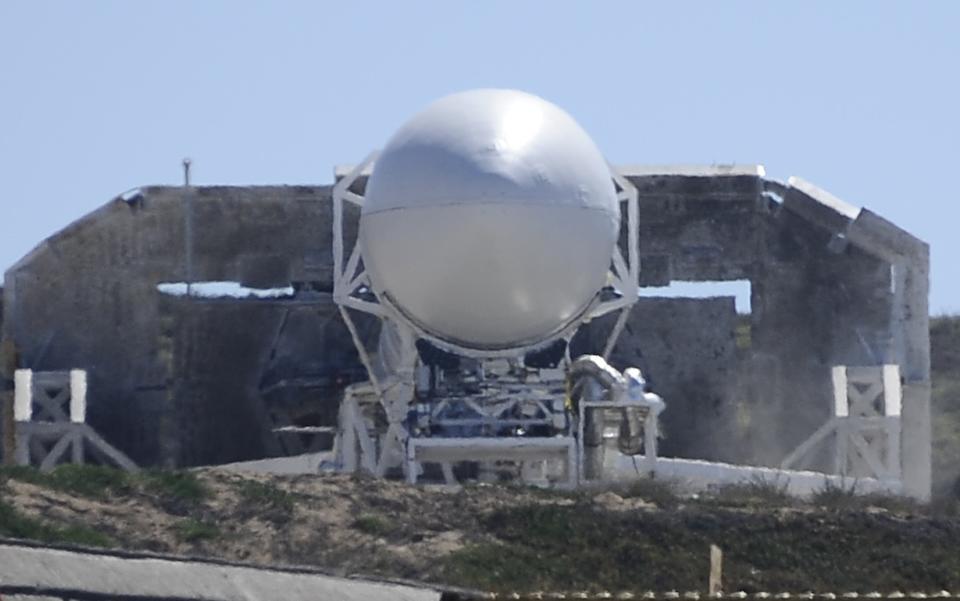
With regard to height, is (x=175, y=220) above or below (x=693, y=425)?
above

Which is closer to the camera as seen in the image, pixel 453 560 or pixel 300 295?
pixel 453 560

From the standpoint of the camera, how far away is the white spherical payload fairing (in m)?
26.9

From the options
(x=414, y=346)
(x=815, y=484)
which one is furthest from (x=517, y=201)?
(x=815, y=484)

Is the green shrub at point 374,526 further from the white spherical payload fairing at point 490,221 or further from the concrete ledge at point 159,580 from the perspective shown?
the concrete ledge at point 159,580

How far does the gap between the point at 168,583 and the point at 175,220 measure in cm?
2797

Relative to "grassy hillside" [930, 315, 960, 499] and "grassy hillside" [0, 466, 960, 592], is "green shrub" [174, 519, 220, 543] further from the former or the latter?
"grassy hillside" [930, 315, 960, 499]

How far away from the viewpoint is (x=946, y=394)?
52688 millimetres

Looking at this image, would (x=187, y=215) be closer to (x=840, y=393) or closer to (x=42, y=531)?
(x=840, y=393)

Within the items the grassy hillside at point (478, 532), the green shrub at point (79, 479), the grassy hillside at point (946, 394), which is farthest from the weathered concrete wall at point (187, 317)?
the green shrub at point (79, 479)

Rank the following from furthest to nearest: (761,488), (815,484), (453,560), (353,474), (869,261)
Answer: (869,261), (815,484), (761,488), (353,474), (453,560)

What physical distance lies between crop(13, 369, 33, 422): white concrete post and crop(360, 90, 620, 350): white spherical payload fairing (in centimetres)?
845

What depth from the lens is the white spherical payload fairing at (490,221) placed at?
2689 cm

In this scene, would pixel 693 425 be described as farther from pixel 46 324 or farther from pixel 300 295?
pixel 46 324

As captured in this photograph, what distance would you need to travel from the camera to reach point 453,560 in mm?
21656
